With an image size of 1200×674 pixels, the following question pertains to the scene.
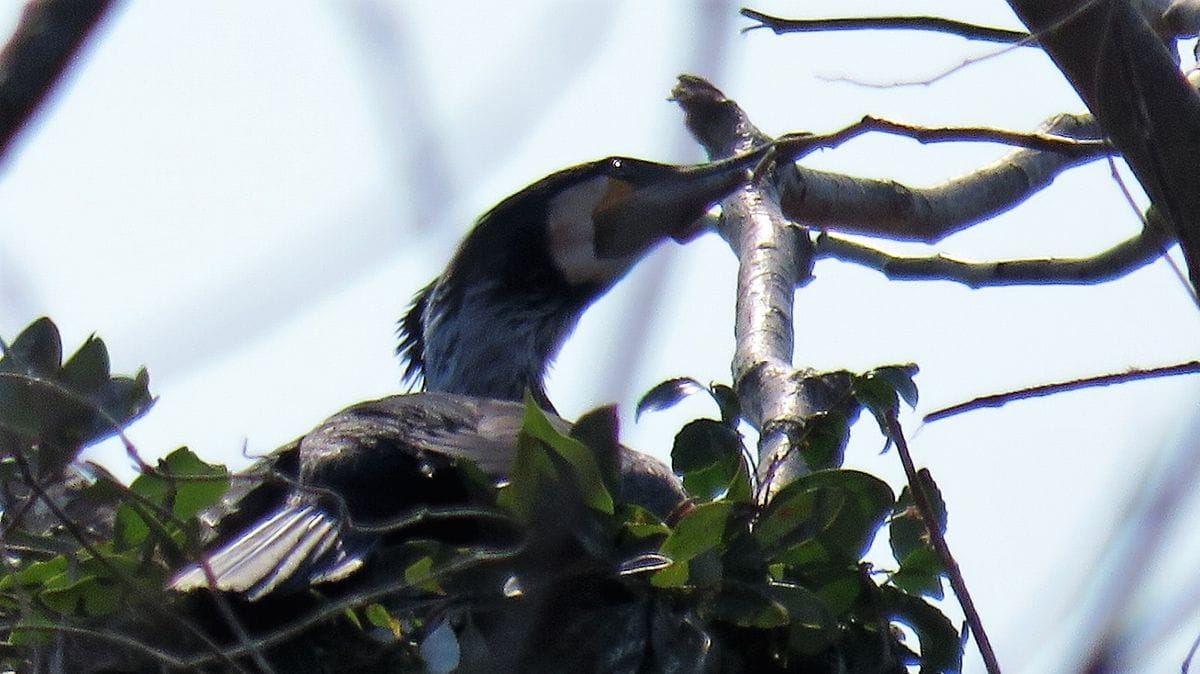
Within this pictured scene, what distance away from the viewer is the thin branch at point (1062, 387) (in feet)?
8.13

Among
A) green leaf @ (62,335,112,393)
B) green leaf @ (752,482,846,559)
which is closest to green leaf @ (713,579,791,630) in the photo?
green leaf @ (752,482,846,559)

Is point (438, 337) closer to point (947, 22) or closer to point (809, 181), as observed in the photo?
point (809, 181)

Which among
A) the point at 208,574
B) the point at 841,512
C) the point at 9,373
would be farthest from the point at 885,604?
the point at 9,373

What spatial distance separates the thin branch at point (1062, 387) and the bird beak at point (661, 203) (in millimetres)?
2067

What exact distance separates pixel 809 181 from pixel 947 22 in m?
2.49

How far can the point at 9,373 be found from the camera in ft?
9.29

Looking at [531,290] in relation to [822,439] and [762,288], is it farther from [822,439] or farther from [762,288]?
[822,439]

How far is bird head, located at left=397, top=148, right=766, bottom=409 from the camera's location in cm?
510

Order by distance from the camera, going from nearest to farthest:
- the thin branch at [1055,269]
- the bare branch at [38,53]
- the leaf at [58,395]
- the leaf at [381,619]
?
1. the bare branch at [38,53]
2. the leaf at [381,619]
3. the leaf at [58,395]
4. the thin branch at [1055,269]

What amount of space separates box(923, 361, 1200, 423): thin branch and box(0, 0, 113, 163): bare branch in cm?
157

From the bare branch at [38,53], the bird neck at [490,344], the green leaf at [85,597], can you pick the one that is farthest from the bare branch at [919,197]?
the bare branch at [38,53]

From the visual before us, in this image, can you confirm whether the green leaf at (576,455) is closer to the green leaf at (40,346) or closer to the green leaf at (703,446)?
the green leaf at (703,446)

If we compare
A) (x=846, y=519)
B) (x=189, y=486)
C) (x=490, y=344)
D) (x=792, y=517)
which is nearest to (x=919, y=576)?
(x=846, y=519)

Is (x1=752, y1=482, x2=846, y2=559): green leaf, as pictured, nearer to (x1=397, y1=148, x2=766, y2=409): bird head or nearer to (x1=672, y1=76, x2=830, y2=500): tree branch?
(x1=672, y1=76, x2=830, y2=500): tree branch
